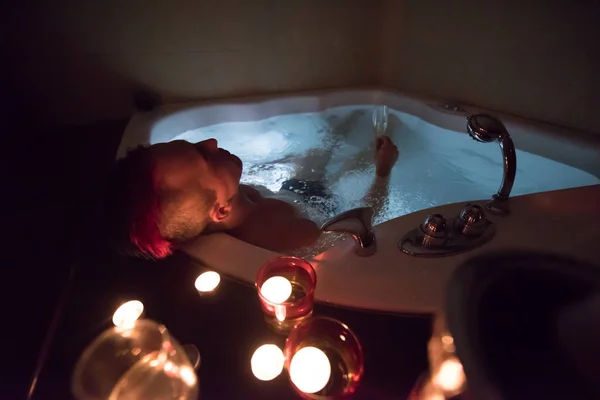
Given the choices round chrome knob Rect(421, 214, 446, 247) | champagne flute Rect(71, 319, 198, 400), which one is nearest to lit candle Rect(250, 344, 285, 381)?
champagne flute Rect(71, 319, 198, 400)

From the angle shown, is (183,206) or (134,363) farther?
(183,206)

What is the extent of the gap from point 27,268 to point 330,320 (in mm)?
773

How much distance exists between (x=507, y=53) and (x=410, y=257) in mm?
1085

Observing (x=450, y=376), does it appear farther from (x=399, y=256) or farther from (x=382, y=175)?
(x=382, y=175)

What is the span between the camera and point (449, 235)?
2.62ft

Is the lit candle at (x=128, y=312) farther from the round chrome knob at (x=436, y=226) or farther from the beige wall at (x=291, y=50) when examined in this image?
the beige wall at (x=291, y=50)

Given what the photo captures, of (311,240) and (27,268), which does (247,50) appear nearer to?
(311,240)

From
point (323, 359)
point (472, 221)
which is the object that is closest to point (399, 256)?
point (472, 221)

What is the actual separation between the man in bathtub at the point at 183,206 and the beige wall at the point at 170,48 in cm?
73

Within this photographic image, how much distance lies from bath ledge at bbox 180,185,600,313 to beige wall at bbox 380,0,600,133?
0.63 m

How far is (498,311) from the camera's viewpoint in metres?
0.66

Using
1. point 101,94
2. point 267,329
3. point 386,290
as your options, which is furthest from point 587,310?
point 101,94

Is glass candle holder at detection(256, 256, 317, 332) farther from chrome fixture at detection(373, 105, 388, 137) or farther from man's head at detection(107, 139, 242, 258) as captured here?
chrome fixture at detection(373, 105, 388, 137)

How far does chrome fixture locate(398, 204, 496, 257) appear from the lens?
77 cm
